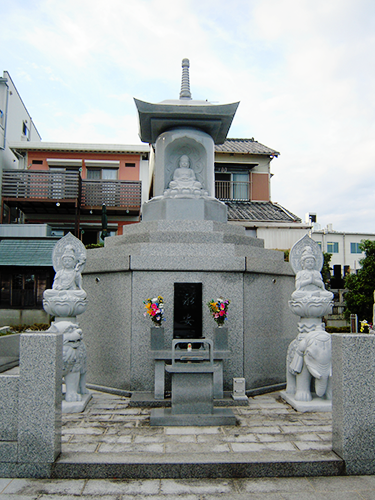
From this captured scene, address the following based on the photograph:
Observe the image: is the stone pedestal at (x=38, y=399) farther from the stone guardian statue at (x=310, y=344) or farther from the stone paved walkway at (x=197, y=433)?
the stone guardian statue at (x=310, y=344)

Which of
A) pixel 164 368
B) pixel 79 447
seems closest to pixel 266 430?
pixel 164 368

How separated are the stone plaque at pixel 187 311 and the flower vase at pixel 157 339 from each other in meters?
0.57

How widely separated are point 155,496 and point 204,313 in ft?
12.9

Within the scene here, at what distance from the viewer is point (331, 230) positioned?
115 feet

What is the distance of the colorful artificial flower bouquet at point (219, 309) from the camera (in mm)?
7234

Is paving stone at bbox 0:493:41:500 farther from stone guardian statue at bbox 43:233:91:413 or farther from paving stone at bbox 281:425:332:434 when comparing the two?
paving stone at bbox 281:425:332:434

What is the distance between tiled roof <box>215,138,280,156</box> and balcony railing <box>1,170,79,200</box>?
365 inches

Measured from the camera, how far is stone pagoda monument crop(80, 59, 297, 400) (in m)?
7.74

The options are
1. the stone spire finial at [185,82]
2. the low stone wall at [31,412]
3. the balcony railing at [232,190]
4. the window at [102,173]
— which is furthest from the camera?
the balcony railing at [232,190]

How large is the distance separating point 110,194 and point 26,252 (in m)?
5.61

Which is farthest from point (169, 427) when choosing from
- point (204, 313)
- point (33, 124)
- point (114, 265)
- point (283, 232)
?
point (33, 124)

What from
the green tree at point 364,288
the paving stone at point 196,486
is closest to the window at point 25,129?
the green tree at point 364,288

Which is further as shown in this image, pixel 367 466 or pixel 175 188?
pixel 175 188

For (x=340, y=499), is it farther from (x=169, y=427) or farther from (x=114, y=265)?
(x=114, y=265)
